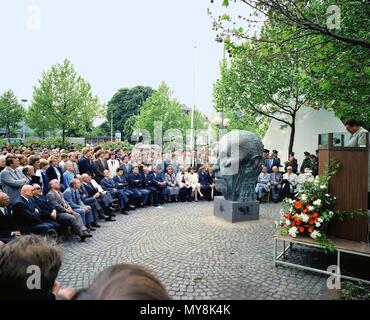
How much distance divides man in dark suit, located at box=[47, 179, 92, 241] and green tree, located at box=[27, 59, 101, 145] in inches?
972

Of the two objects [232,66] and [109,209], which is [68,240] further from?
[232,66]

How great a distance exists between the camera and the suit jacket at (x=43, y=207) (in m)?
7.43

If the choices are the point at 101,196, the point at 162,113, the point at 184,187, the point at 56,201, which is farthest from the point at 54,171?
the point at 162,113

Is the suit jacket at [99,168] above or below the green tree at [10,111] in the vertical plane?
below

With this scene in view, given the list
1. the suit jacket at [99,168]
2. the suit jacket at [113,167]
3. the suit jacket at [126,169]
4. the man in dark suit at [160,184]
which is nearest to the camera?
the suit jacket at [99,168]

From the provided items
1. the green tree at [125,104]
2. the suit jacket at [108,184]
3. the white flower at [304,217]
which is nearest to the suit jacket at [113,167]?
the suit jacket at [108,184]

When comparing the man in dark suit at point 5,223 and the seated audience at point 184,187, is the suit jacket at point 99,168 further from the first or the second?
the man in dark suit at point 5,223

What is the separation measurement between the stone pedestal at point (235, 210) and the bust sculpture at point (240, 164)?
0.65 feet

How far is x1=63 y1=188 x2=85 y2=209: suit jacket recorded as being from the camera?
862cm

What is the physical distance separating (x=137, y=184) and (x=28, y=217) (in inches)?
246

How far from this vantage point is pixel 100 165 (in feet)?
40.5
